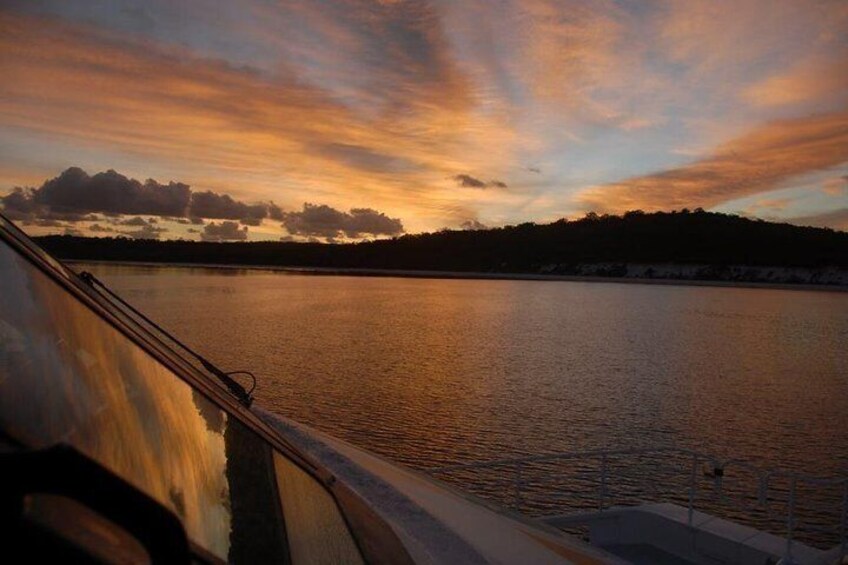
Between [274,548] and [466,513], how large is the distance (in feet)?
10.8

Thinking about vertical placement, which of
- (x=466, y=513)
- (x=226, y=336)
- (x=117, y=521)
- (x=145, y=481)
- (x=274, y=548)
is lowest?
(x=226, y=336)

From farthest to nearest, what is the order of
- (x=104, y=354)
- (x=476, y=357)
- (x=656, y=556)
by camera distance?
(x=476, y=357) → (x=656, y=556) → (x=104, y=354)

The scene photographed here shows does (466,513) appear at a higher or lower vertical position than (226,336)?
higher

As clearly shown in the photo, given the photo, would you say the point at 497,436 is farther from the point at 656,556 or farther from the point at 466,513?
the point at 466,513

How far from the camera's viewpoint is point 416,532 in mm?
3980

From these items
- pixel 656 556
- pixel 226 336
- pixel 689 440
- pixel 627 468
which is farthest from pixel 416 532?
pixel 226 336

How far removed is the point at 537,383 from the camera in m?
43.4

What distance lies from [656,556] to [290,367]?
1540 inches

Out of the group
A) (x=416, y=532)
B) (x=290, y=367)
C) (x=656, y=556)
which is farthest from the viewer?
→ (x=290, y=367)

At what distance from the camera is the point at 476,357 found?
5581 cm

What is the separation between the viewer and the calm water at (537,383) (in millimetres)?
29531

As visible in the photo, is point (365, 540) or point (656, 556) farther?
point (656, 556)

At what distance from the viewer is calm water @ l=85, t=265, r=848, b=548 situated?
29.5m

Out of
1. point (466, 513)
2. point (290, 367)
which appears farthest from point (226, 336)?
point (466, 513)
